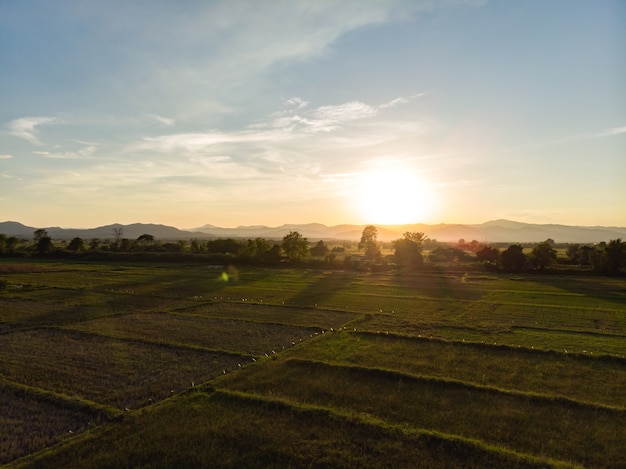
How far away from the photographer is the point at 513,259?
212 ft

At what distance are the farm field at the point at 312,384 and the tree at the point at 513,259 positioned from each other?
2894cm

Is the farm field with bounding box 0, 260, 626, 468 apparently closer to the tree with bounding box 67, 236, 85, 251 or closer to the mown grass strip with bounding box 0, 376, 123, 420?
the mown grass strip with bounding box 0, 376, 123, 420

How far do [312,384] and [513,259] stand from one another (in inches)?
2233

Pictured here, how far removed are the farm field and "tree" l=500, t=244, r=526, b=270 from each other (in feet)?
95.0

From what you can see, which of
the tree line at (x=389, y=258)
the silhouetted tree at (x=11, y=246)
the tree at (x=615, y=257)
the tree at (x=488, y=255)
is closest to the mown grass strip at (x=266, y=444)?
the tree line at (x=389, y=258)

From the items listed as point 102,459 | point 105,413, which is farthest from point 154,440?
point 105,413

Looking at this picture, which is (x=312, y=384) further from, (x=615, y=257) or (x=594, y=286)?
(x=615, y=257)

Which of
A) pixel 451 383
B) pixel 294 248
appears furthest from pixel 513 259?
pixel 451 383

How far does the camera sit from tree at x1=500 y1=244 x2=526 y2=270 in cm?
6431

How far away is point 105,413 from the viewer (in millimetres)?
13906

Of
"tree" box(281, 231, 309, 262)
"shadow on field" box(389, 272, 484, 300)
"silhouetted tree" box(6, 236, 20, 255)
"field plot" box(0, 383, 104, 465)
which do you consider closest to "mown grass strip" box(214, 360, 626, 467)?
"field plot" box(0, 383, 104, 465)

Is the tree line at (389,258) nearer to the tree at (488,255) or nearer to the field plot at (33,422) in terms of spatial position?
the tree at (488,255)

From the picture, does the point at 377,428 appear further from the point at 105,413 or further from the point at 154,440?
the point at 105,413

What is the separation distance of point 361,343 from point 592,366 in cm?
1080
